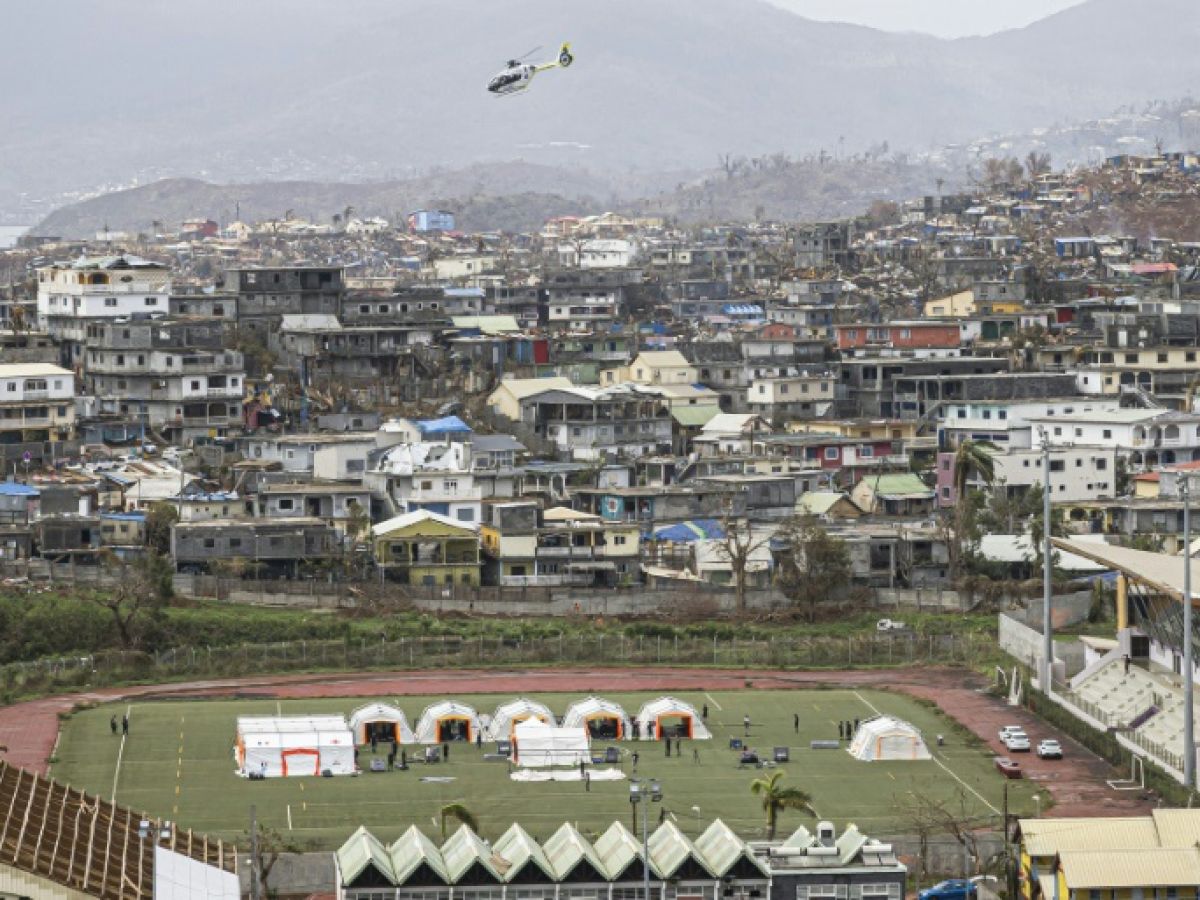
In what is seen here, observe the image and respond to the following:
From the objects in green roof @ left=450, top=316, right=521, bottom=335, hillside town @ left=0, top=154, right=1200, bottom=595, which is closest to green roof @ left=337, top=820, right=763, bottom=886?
hillside town @ left=0, top=154, right=1200, bottom=595

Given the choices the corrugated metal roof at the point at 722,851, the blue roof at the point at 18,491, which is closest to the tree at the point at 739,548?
the blue roof at the point at 18,491

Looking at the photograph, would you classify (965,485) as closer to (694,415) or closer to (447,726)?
(694,415)

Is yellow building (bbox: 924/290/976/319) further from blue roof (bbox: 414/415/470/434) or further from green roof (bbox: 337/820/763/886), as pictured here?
green roof (bbox: 337/820/763/886)

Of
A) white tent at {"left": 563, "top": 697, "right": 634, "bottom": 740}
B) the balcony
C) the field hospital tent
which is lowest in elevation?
white tent at {"left": 563, "top": 697, "right": 634, "bottom": 740}

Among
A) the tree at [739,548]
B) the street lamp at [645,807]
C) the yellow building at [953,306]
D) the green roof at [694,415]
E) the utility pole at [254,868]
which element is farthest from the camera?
the yellow building at [953,306]

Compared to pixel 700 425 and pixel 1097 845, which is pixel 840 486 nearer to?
pixel 700 425

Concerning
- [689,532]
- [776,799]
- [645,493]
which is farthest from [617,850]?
[645,493]

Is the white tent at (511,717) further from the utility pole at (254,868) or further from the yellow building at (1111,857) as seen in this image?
the yellow building at (1111,857)
